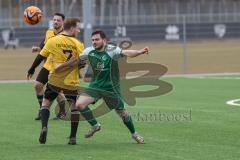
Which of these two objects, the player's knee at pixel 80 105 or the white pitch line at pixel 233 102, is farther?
the white pitch line at pixel 233 102

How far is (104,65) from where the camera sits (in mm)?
11102

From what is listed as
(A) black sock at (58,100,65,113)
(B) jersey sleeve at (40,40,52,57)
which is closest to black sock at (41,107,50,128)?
(B) jersey sleeve at (40,40,52,57)

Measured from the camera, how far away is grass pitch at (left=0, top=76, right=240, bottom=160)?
33.7 feet

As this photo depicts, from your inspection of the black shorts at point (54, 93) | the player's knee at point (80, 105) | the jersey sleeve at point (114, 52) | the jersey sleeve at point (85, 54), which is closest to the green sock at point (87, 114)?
the player's knee at point (80, 105)

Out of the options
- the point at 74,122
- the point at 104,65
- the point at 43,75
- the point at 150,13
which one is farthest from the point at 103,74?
the point at 150,13

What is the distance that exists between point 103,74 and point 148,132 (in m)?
1.88

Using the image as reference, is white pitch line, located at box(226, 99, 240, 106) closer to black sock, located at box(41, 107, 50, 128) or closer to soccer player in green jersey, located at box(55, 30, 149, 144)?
soccer player in green jersey, located at box(55, 30, 149, 144)

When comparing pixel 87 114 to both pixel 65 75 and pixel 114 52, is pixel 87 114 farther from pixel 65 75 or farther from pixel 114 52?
pixel 114 52

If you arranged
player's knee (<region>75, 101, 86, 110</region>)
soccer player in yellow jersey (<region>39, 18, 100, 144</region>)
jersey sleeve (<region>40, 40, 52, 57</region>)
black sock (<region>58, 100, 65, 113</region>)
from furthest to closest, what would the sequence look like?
black sock (<region>58, 100, 65, 113</region>) → jersey sleeve (<region>40, 40, 52, 57</region>) → soccer player in yellow jersey (<region>39, 18, 100, 144</region>) → player's knee (<region>75, 101, 86, 110</region>)

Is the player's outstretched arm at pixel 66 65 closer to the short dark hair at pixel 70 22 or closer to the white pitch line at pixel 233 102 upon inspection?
the short dark hair at pixel 70 22

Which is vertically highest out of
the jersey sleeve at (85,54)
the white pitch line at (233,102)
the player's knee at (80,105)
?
the jersey sleeve at (85,54)

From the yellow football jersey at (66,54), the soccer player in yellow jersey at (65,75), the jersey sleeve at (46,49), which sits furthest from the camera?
the jersey sleeve at (46,49)

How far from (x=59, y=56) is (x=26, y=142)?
1.47m

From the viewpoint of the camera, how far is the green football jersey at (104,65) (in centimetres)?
1107
